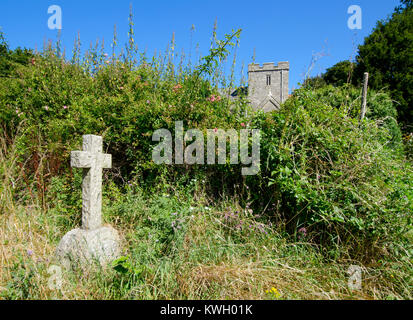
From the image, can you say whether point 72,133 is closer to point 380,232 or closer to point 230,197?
point 230,197

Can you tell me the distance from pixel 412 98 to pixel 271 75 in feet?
47.7

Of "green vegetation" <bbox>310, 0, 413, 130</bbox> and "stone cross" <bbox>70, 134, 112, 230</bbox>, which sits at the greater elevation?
"green vegetation" <bbox>310, 0, 413, 130</bbox>

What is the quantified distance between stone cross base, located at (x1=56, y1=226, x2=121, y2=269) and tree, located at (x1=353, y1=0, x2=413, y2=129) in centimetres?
1352

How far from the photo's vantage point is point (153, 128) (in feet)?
9.50

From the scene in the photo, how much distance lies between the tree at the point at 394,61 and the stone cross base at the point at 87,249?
13.5 m

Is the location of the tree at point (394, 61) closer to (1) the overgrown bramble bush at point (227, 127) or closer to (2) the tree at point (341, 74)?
(2) the tree at point (341, 74)

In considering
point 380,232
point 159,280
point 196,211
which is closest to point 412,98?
point 380,232

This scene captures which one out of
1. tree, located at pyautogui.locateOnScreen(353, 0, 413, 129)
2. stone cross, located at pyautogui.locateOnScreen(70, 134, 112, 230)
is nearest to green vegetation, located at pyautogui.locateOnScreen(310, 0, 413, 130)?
tree, located at pyautogui.locateOnScreen(353, 0, 413, 129)

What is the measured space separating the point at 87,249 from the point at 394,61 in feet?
51.9

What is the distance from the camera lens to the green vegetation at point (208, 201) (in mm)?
1762

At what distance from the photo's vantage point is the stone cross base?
1976 mm

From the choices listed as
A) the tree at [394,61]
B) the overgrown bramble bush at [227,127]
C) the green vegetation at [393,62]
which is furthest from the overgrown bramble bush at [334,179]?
the tree at [394,61]

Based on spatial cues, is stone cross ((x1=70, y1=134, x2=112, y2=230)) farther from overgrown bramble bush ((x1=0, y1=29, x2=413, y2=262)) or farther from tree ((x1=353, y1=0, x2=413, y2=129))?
tree ((x1=353, y1=0, x2=413, y2=129))
